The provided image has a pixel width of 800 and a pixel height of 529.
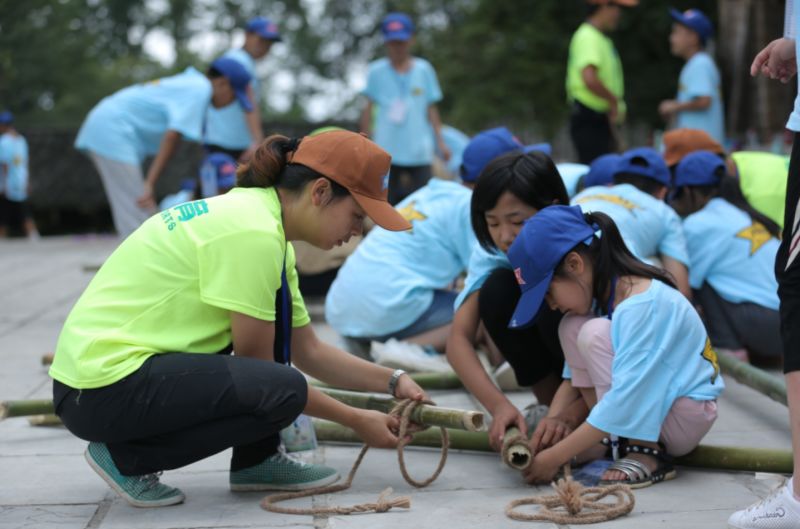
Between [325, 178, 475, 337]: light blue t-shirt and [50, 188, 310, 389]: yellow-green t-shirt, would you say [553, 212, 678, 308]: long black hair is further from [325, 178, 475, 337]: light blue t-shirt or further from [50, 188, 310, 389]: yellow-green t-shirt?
[325, 178, 475, 337]: light blue t-shirt

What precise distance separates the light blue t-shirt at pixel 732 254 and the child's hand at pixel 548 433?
174cm

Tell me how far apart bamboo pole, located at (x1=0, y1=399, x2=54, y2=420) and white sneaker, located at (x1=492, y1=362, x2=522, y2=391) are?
157 centimetres

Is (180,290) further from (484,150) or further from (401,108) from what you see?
(401,108)

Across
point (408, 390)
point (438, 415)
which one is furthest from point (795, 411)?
point (408, 390)

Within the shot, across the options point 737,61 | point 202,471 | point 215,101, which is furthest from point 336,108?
point 202,471

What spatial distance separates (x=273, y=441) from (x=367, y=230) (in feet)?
12.4

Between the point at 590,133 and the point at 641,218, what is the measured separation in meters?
3.20

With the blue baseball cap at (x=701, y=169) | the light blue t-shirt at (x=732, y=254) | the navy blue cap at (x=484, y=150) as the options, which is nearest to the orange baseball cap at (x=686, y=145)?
the blue baseball cap at (x=701, y=169)

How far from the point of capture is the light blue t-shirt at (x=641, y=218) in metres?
4.14

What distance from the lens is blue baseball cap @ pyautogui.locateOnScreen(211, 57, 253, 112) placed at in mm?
6703

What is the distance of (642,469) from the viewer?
3.00m

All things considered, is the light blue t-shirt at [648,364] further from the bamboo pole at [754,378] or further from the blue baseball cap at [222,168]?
the blue baseball cap at [222,168]

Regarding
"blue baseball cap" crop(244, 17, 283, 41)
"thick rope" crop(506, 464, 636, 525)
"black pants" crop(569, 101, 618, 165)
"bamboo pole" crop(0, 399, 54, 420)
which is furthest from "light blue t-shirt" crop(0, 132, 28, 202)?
"thick rope" crop(506, 464, 636, 525)

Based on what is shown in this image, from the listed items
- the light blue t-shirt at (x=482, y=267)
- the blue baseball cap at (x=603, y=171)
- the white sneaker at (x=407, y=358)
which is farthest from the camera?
the blue baseball cap at (x=603, y=171)
